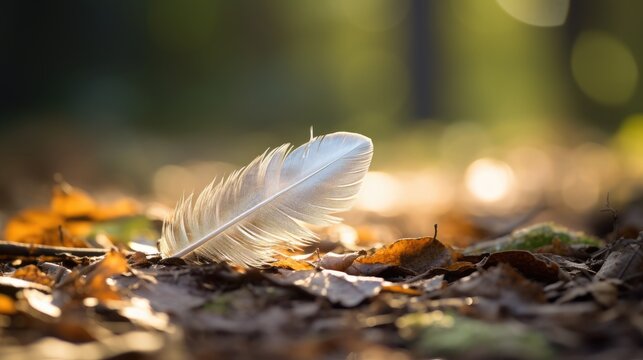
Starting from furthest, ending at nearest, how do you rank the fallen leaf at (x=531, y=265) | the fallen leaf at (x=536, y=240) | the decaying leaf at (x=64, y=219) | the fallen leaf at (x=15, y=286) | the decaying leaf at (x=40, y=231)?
the decaying leaf at (x=64, y=219), the decaying leaf at (x=40, y=231), the fallen leaf at (x=536, y=240), the fallen leaf at (x=531, y=265), the fallen leaf at (x=15, y=286)

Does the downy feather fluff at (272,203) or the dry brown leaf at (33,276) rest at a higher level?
the downy feather fluff at (272,203)

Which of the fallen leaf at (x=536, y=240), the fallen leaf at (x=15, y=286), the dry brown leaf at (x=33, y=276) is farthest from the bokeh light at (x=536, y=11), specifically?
the fallen leaf at (x=15, y=286)

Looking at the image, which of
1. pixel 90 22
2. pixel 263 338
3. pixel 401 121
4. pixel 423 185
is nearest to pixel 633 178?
pixel 423 185

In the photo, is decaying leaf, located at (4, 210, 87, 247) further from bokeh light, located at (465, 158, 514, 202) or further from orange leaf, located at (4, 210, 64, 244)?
bokeh light, located at (465, 158, 514, 202)

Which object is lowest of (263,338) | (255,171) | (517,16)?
(263,338)

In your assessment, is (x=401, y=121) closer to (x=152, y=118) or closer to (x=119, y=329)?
(x=152, y=118)

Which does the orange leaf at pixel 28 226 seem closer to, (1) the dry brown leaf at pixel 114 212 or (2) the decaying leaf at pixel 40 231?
(2) the decaying leaf at pixel 40 231

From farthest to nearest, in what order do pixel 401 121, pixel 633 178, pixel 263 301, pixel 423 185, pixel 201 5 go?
1. pixel 401 121
2. pixel 201 5
3. pixel 423 185
4. pixel 633 178
5. pixel 263 301
